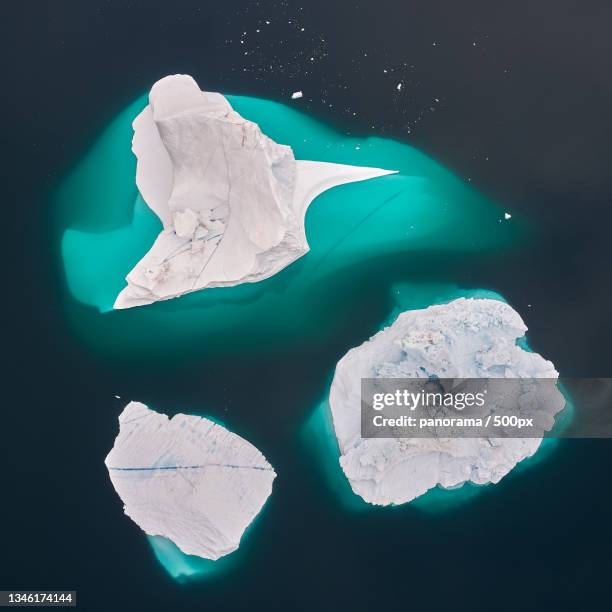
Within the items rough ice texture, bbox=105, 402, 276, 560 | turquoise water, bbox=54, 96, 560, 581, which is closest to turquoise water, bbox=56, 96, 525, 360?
Answer: turquoise water, bbox=54, 96, 560, 581

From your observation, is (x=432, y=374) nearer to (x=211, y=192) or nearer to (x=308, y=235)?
(x=308, y=235)

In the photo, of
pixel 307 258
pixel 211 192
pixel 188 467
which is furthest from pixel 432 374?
pixel 211 192

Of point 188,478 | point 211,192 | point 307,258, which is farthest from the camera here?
point 307,258

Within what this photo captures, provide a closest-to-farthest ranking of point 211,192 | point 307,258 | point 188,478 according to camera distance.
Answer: point 188,478 < point 211,192 < point 307,258

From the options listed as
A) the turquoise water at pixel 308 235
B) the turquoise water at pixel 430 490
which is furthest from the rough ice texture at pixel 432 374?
the turquoise water at pixel 308 235

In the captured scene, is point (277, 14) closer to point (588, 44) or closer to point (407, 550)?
point (588, 44)

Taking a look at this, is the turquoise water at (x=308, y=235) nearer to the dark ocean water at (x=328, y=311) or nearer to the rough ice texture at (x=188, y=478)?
the dark ocean water at (x=328, y=311)

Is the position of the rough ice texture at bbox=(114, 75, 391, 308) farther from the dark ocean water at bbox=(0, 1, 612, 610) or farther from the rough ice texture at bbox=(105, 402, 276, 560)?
the rough ice texture at bbox=(105, 402, 276, 560)
